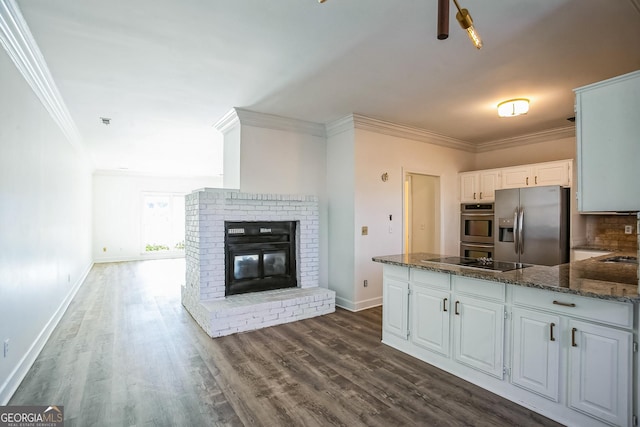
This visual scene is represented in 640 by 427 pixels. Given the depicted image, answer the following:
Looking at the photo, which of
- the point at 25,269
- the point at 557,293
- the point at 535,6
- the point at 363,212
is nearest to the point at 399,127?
the point at 363,212

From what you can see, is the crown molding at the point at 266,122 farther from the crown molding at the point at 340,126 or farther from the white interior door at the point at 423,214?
the white interior door at the point at 423,214

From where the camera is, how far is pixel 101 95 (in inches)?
147

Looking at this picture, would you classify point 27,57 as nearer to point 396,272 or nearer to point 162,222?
point 396,272

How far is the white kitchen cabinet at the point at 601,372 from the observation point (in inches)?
71.2

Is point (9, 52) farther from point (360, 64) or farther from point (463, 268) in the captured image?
point (463, 268)

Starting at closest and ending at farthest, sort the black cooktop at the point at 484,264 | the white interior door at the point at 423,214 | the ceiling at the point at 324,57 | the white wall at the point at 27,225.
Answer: the ceiling at the point at 324,57 < the white wall at the point at 27,225 < the black cooktop at the point at 484,264 < the white interior door at the point at 423,214

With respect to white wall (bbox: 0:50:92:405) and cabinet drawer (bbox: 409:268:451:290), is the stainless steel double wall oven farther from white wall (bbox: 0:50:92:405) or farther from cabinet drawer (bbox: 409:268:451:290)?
white wall (bbox: 0:50:92:405)

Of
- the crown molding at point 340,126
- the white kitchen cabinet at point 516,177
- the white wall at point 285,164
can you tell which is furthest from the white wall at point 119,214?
the white kitchen cabinet at point 516,177

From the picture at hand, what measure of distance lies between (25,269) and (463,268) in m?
3.73

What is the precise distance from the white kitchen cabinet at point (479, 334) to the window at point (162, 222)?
9733mm

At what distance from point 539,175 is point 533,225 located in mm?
787

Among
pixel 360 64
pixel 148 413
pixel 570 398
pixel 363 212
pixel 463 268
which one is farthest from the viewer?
pixel 363 212

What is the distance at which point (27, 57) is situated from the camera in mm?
2637

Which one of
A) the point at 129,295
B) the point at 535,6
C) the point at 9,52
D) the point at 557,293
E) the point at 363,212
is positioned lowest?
the point at 129,295
